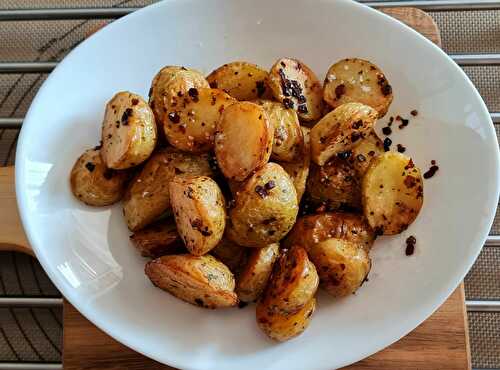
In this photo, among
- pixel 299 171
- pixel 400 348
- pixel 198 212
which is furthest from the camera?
pixel 400 348

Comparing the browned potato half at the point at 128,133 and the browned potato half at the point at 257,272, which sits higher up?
the browned potato half at the point at 128,133

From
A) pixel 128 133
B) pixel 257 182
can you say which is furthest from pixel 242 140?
pixel 128 133

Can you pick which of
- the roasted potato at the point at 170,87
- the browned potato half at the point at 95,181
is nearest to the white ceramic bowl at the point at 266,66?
the browned potato half at the point at 95,181

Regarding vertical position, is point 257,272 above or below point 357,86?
below

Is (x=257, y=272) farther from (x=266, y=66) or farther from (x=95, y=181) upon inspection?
(x=266, y=66)

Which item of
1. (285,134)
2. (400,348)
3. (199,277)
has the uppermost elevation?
(285,134)

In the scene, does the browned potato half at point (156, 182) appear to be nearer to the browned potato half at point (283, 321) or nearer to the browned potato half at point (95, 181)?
the browned potato half at point (95, 181)

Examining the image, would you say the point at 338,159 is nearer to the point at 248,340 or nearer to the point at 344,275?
the point at 344,275

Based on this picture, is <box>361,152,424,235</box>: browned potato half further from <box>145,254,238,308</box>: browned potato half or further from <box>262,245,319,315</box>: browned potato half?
<box>145,254,238,308</box>: browned potato half
